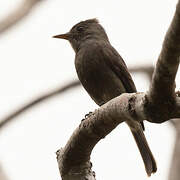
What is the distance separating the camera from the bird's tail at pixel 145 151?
4.44 meters

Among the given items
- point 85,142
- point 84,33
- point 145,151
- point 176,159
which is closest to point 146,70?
point 145,151

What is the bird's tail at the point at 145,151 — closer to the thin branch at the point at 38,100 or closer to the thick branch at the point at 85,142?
the thin branch at the point at 38,100

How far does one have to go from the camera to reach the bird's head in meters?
5.87

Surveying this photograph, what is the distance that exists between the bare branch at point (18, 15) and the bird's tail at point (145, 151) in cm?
156

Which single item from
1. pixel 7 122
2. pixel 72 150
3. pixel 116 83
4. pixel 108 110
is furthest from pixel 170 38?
pixel 7 122

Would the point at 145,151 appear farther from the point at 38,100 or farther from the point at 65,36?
the point at 65,36

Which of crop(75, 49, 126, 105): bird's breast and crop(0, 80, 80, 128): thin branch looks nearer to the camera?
crop(75, 49, 126, 105): bird's breast

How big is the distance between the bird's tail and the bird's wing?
43 cm

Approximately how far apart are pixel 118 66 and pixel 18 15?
1102 millimetres

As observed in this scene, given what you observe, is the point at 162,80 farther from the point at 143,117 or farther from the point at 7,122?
the point at 7,122

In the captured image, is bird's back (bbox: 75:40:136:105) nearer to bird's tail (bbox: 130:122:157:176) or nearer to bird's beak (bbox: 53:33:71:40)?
bird's tail (bbox: 130:122:157:176)

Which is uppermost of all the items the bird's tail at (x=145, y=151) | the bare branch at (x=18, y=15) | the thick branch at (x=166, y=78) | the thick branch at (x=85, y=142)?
the bare branch at (x=18, y=15)

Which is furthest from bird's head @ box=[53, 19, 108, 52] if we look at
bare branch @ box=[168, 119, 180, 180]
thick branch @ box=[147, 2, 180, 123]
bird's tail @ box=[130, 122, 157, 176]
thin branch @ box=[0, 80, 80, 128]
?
thick branch @ box=[147, 2, 180, 123]

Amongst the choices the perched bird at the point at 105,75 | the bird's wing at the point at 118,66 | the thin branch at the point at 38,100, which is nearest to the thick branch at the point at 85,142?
the perched bird at the point at 105,75
